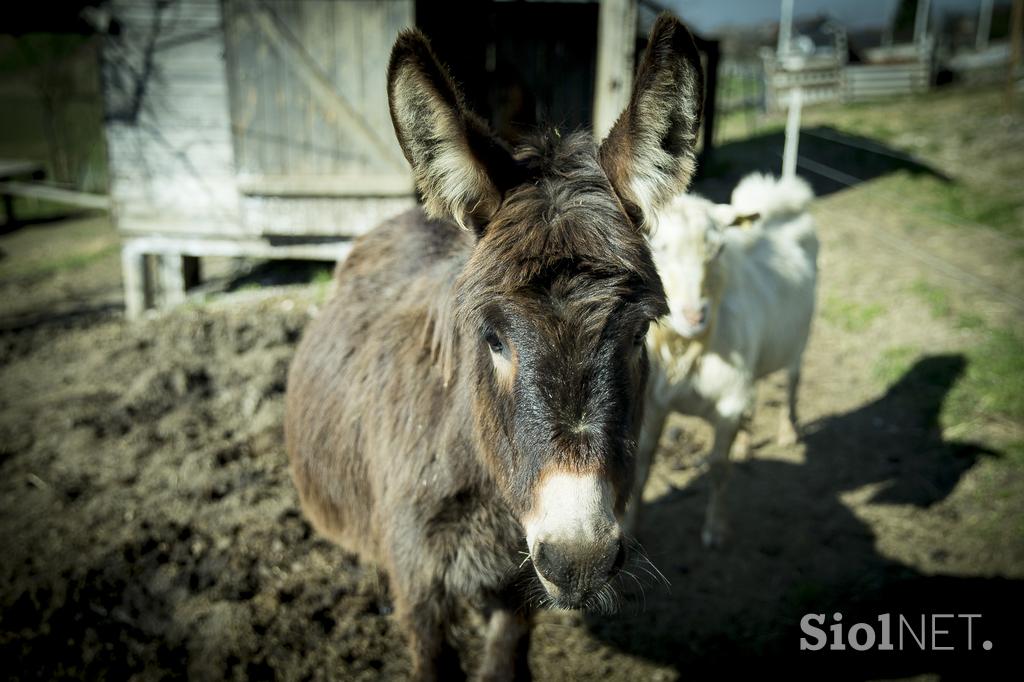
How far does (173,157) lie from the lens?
270 inches

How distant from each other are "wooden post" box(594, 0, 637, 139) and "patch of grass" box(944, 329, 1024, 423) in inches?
146

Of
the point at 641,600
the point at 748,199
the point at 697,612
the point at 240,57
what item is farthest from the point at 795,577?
the point at 240,57

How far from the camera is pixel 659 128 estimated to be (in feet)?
6.02

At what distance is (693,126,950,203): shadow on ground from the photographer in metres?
11.1

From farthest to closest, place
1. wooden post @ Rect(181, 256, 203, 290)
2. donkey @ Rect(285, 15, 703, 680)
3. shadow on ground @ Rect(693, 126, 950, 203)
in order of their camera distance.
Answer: shadow on ground @ Rect(693, 126, 950, 203)
wooden post @ Rect(181, 256, 203, 290)
donkey @ Rect(285, 15, 703, 680)

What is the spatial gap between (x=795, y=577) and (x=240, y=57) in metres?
6.47

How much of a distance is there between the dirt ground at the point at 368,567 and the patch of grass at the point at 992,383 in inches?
A: 0.8

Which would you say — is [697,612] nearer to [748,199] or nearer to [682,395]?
[682,395]

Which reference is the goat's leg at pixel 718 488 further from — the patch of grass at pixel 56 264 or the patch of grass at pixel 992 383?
the patch of grass at pixel 56 264

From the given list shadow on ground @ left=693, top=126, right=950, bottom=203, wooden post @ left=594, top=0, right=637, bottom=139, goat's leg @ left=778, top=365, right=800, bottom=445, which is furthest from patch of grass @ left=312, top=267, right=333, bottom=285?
shadow on ground @ left=693, top=126, right=950, bottom=203

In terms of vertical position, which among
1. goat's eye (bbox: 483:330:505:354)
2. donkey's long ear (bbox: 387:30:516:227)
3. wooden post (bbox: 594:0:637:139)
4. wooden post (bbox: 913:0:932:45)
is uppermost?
wooden post (bbox: 913:0:932:45)

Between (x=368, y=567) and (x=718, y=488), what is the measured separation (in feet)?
7.15

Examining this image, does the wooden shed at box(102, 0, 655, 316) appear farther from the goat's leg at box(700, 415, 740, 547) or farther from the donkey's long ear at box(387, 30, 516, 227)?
the donkey's long ear at box(387, 30, 516, 227)

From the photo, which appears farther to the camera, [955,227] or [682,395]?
[955,227]
